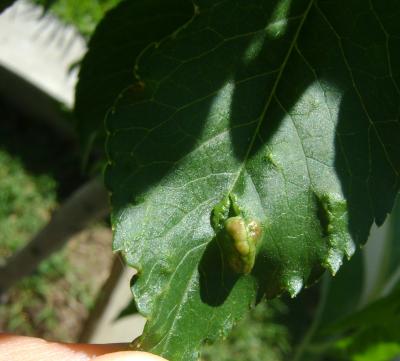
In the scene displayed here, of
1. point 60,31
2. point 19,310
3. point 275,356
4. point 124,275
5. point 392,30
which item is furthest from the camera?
point 60,31

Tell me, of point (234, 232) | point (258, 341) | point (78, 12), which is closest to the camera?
point (234, 232)

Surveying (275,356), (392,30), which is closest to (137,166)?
(392,30)

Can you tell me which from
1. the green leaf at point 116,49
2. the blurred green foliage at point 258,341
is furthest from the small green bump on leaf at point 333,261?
the blurred green foliage at point 258,341

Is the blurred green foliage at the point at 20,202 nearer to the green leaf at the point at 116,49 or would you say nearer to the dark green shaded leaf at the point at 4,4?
the green leaf at the point at 116,49

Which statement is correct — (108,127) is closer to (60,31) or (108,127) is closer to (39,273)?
(39,273)

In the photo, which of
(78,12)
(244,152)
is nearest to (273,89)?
(244,152)

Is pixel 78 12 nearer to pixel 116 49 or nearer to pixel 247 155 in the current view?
pixel 116 49

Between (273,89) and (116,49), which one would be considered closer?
(273,89)
